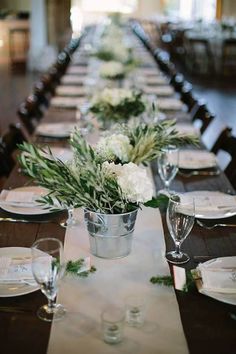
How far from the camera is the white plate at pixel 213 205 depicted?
1928 mm

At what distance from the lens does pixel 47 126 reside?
129 inches

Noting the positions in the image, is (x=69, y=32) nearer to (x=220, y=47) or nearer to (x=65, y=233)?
(x=220, y=47)

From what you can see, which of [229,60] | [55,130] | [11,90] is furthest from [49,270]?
[229,60]

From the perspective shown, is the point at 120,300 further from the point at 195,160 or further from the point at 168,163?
the point at 195,160

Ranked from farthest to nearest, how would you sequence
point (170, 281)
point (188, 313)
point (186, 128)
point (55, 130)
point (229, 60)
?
point (229, 60) → point (186, 128) → point (55, 130) → point (170, 281) → point (188, 313)

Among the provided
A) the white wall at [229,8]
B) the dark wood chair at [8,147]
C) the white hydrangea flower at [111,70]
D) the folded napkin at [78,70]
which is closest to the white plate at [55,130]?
the dark wood chair at [8,147]

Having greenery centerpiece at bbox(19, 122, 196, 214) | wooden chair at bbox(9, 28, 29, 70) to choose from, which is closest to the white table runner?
greenery centerpiece at bbox(19, 122, 196, 214)

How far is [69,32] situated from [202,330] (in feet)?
47.8

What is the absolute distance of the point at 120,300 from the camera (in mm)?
1390

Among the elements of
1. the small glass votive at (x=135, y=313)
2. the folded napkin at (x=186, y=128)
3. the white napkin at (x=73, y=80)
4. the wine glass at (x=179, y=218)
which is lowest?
the white napkin at (x=73, y=80)

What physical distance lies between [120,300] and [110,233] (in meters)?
0.21

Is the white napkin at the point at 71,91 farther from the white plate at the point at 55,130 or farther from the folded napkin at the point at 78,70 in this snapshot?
the white plate at the point at 55,130

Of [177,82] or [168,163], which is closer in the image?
[168,163]

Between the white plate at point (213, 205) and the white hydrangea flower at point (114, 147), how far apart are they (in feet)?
1.11
